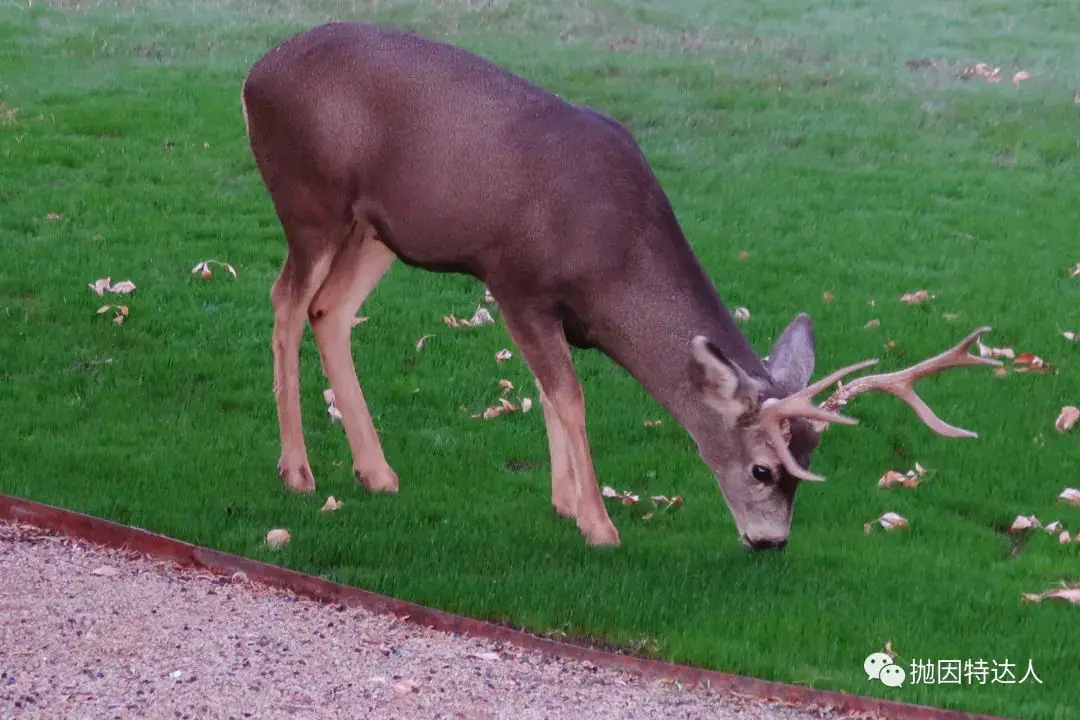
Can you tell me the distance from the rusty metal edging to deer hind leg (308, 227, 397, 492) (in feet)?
5.06

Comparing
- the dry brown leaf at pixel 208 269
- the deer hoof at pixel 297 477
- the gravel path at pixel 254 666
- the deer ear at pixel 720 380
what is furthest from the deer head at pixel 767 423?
the dry brown leaf at pixel 208 269

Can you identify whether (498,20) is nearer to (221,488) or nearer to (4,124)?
(4,124)

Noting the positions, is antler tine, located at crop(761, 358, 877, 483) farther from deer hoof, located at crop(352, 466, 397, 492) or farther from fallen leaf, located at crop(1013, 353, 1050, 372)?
fallen leaf, located at crop(1013, 353, 1050, 372)

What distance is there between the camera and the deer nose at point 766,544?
7.24 m

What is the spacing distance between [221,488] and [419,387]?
2003 mm

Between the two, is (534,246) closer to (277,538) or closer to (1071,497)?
(277,538)

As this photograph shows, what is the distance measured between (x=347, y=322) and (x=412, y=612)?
2463mm

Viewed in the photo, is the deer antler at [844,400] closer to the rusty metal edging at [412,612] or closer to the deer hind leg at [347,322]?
the rusty metal edging at [412,612]

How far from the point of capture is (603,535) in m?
7.57

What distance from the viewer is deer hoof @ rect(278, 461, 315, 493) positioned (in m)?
8.21

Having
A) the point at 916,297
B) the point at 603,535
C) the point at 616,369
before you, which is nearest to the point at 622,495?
the point at 603,535

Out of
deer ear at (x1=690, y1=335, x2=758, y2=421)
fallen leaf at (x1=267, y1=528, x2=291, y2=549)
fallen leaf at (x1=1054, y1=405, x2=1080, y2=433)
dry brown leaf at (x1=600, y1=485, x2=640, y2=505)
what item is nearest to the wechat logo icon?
deer ear at (x1=690, y1=335, x2=758, y2=421)

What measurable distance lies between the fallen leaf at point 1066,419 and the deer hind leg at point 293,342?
4.17m

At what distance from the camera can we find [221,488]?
26.4 feet
